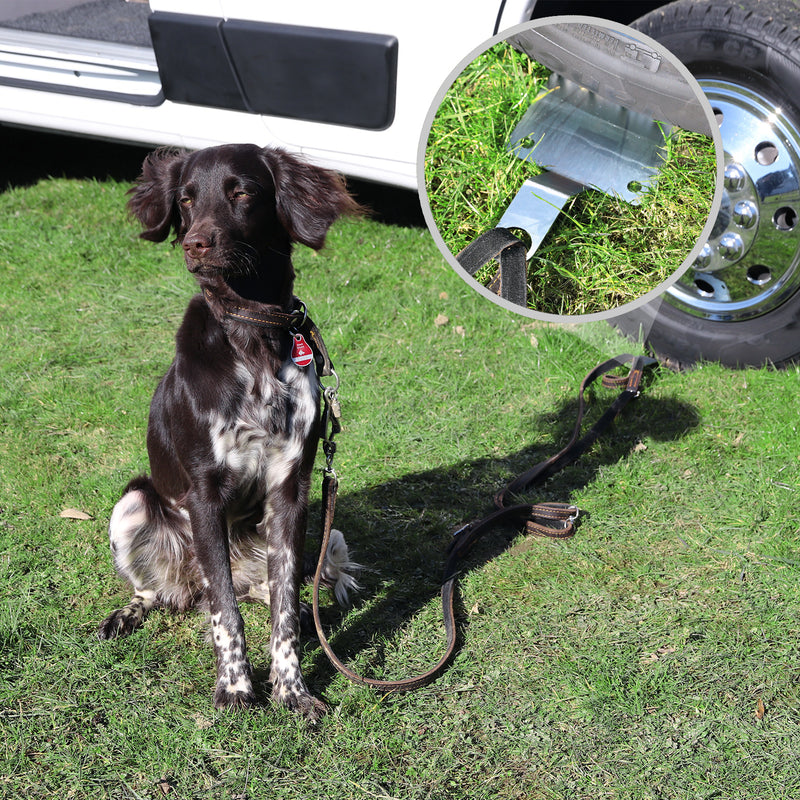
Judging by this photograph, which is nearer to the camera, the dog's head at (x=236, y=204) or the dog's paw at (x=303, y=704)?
the dog's head at (x=236, y=204)

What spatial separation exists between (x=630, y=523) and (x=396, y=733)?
4.80 feet

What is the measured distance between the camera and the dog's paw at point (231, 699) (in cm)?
285

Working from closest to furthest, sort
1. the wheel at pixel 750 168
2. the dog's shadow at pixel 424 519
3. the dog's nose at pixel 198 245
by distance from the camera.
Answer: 1. the dog's nose at pixel 198 245
2. the dog's shadow at pixel 424 519
3. the wheel at pixel 750 168

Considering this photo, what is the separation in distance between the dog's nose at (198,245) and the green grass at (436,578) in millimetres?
1356

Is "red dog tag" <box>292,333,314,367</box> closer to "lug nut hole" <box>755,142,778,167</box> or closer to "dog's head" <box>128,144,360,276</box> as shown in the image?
"dog's head" <box>128,144,360,276</box>

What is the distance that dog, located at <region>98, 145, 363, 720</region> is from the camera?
2.86m

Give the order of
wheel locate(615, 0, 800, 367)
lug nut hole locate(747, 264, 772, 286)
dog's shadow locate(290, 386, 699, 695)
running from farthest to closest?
1. lug nut hole locate(747, 264, 772, 286)
2. wheel locate(615, 0, 800, 367)
3. dog's shadow locate(290, 386, 699, 695)

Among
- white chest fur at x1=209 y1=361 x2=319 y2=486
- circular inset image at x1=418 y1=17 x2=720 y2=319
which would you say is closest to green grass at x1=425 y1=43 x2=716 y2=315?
circular inset image at x1=418 y1=17 x2=720 y2=319

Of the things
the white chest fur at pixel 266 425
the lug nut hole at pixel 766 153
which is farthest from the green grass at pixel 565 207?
the lug nut hole at pixel 766 153

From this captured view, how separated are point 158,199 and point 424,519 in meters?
1.70

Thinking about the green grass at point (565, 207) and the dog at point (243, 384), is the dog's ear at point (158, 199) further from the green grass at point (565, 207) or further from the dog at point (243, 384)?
the green grass at point (565, 207)

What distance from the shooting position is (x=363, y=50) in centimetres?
466

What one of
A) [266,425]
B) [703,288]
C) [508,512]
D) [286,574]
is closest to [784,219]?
[703,288]

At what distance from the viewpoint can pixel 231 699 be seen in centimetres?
285
